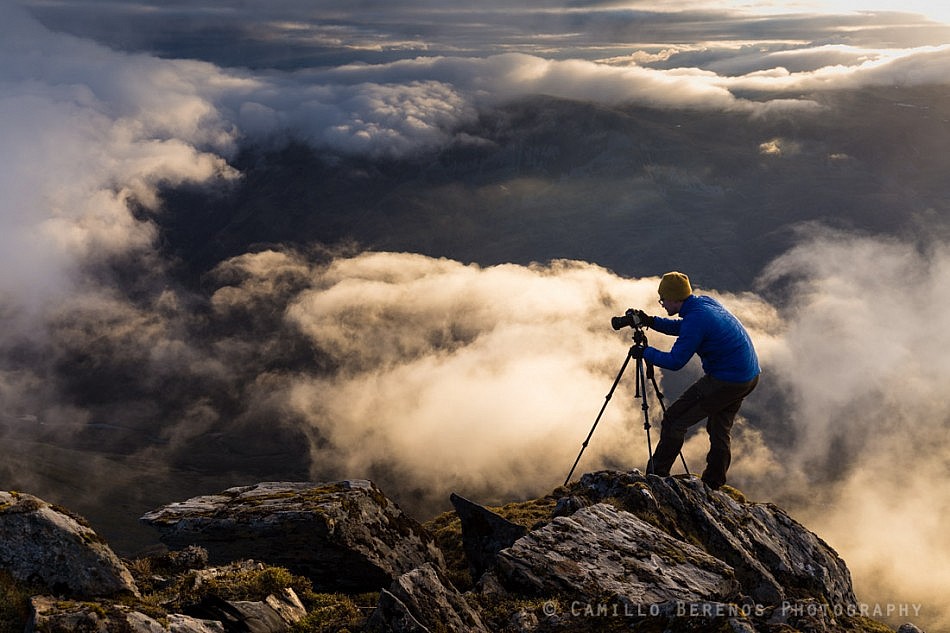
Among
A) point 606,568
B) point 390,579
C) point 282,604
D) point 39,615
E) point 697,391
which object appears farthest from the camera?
point 697,391

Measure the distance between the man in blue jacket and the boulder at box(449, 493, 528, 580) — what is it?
531 centimetres

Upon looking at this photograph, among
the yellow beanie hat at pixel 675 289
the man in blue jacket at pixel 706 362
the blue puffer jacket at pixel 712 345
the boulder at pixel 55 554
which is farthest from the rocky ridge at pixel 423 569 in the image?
the yellow beanie hat at pixel 675 289

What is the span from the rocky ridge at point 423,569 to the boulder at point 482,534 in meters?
0.04

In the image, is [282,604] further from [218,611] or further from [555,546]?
[555,546]

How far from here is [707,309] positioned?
53.7ft

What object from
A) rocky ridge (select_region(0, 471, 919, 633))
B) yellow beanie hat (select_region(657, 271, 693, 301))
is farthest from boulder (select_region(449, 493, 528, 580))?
yellow beanie hat (select_region(657, 271, 693, 301))

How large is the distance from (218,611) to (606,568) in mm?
6886

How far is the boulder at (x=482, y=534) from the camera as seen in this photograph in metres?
14.8

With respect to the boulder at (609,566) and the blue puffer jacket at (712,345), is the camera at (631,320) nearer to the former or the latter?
the blue puffer jacket at (712,345)

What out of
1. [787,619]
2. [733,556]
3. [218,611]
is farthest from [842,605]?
[218,611]

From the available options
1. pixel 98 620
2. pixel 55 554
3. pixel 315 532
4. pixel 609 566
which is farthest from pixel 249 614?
pixel 609 566

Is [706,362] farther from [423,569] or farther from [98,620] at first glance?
[98,620]

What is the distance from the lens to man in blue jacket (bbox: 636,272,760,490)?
16.3m

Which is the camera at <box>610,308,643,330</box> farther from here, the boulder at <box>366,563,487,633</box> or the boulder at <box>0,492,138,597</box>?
the boulder at <box>0,492,138,597</box>
